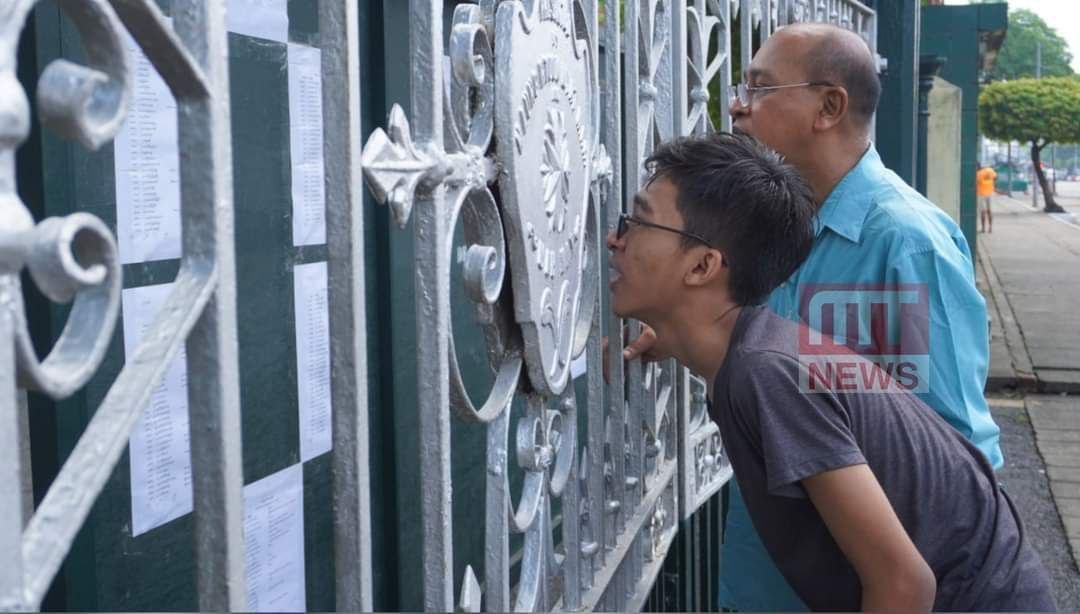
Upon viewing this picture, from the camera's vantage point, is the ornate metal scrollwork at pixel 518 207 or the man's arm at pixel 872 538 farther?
the man's arm at pixel 872 538

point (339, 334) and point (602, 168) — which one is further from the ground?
point (602, 168)

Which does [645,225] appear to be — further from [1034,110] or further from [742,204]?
[1034,110]

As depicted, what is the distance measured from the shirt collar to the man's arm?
83 centimetres

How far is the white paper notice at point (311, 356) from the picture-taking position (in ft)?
8.25

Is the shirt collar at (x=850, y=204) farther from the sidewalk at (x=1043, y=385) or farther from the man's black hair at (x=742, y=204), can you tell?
the sidewalk at (x=1043, y=385)

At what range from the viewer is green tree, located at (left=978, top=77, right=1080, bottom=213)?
3816 centimetres

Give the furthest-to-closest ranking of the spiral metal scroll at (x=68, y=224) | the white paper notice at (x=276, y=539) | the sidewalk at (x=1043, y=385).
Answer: the sidewalk at (x=1043, y=385), the white paper notice at (x=276, y=539), the spiral metal scroll at (x=68, y=224)

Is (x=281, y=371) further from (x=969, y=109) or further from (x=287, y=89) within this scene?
(x=969, y=109)

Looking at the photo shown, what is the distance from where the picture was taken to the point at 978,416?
2.43 m

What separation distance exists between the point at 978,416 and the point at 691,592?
1.21 m

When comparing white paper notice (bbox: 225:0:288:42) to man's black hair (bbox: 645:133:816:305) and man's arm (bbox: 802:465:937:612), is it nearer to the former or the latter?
man's black hair (bbox: 645:133:816:305)

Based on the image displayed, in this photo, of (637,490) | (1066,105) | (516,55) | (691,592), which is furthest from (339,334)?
(1066,105)

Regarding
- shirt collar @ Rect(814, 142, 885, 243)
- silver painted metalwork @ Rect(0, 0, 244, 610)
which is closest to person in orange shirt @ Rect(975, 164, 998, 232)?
shirt collar @ Rect(814, 142, 885, 243)

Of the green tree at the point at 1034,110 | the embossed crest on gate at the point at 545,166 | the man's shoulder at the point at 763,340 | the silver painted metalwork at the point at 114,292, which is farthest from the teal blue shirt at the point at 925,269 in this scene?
the green tree at the point at 1034,110
